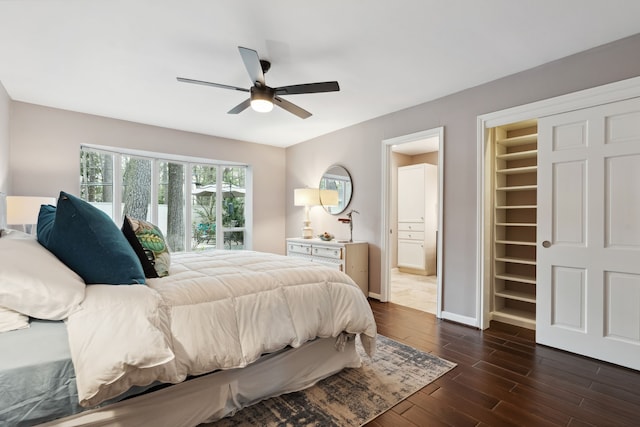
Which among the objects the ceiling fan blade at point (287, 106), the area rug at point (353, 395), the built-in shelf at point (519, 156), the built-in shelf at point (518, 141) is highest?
the ceiling fan blade at point (287, 106)

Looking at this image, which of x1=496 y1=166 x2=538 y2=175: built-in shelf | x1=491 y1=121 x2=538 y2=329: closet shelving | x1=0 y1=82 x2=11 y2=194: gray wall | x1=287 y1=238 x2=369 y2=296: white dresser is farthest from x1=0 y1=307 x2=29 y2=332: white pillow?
x1=496 y1=166 x2=538 y2=175: built-in shelf

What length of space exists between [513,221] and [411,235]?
249cm

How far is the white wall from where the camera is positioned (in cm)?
356

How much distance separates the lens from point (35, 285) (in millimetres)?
1211

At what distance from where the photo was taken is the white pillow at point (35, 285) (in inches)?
46.6

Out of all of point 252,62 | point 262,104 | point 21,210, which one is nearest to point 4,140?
point 21,210

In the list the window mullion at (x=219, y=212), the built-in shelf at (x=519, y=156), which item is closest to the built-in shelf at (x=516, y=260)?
the built-in shelf at (x=519, y=156)

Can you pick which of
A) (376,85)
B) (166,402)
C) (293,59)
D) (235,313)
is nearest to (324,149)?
(376,85)

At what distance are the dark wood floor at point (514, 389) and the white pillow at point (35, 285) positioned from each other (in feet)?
5.27

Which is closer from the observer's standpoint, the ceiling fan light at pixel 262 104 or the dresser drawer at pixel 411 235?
the ceiling fan light at pixel 262 104

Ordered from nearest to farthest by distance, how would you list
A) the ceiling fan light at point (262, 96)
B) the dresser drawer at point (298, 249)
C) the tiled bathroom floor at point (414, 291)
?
the ceiling fan light at point (262, 96)
the tiled bathroom floor at point (414, 291)
the dresser drawer at point (298, 249)

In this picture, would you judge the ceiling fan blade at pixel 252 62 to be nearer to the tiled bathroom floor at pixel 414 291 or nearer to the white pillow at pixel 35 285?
the white pillow at pixel 35 285

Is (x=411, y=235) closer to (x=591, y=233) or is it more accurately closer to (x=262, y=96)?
(x=591, y=233)

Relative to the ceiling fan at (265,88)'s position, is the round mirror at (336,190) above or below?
below
